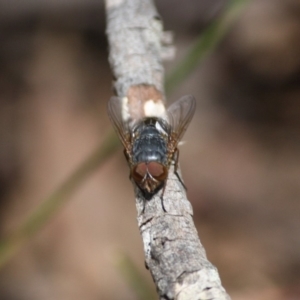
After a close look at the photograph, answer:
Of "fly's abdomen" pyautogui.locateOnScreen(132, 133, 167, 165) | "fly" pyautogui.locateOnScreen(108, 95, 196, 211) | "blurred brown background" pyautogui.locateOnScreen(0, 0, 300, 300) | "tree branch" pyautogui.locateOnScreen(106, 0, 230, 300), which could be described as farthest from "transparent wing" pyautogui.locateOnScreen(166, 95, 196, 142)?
"blurred brown background" pyautogui.locateOnScreen(0, 0, 300, 300)

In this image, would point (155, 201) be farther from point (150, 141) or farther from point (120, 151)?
point (120, 151)

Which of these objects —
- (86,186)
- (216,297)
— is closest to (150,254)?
(216,297)

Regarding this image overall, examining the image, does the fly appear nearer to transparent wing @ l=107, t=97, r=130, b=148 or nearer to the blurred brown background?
transparent wing @ l=107, t=97, r=130, b=148

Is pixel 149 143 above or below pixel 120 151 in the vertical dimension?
below

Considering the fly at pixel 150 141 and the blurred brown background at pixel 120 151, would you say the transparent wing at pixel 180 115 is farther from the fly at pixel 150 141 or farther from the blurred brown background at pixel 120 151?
the blurred brown background at pixel 120 151

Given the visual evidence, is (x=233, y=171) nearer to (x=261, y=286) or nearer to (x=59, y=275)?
(x=261, y=286)

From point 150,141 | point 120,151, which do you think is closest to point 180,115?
point 150,141

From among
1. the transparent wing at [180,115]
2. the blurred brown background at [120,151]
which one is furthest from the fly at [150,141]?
the blurred brown background at [120,151]
